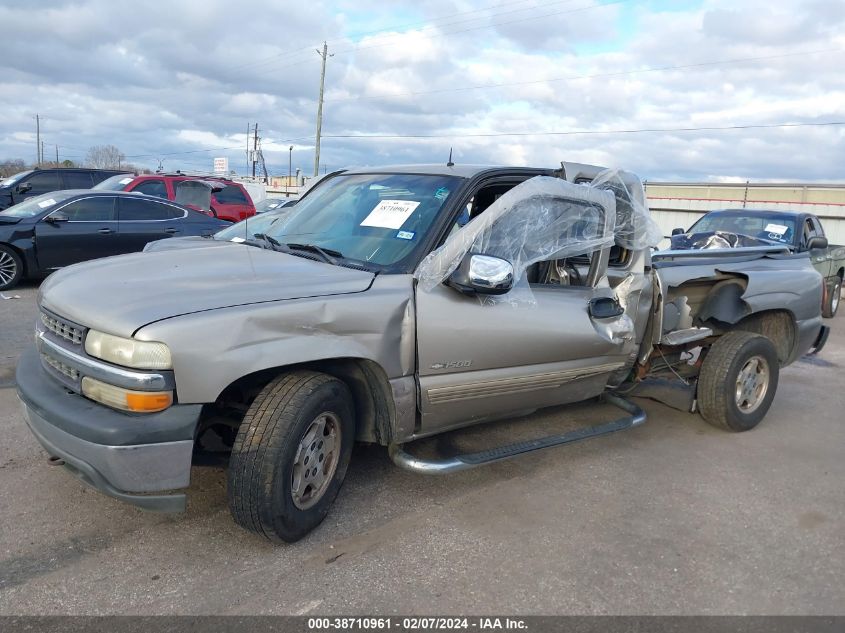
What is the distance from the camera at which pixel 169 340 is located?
269 centimetres

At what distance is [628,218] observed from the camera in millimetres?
4418

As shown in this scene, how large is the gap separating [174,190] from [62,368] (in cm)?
1134

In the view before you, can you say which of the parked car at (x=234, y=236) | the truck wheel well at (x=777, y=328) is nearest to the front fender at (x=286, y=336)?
the parked car at (x=234, y=236)

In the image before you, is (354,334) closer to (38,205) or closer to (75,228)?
(75,228)

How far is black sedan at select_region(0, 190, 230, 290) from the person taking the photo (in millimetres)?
9320

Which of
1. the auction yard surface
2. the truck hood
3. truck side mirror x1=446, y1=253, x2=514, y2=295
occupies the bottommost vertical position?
the auction yard surface

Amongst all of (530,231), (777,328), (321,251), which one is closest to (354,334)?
(321,251)

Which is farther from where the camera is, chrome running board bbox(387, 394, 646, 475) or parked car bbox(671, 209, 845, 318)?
parked car bbox(671, 209, 845, 318)

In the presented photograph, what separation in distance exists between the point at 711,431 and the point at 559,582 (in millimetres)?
2741

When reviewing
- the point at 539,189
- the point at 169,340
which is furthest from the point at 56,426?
the point at 539,189

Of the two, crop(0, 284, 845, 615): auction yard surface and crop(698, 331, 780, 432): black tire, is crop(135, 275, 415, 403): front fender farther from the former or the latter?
crop(698, 331, 780, 432): black tire

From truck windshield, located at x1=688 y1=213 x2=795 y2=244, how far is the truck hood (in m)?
8.79

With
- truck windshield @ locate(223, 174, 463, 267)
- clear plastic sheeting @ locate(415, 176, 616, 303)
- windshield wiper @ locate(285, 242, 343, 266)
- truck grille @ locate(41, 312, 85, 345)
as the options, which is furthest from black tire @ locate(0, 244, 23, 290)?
clear plastic sheeting @ locate(415, 176, 616, 303)

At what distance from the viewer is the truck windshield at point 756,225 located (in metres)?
10.2
